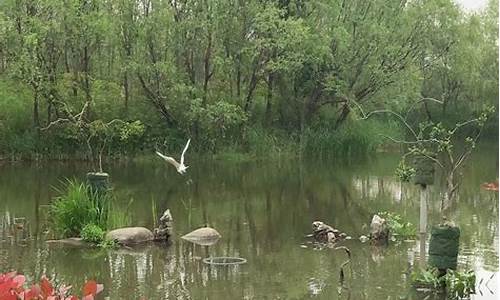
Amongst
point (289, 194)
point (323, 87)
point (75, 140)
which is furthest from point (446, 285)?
point (323, 87)

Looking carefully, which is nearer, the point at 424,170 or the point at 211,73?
the point at 424,170

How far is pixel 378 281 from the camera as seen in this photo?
8.58 m

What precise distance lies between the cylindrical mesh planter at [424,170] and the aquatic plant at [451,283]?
5.06 ft

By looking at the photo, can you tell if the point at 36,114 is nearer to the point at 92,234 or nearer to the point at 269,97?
the point at 269,97

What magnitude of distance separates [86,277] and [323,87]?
2220 cm

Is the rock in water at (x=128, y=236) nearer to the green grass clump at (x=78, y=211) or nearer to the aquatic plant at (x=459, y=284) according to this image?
the green grass clump at (x=78, y=211)

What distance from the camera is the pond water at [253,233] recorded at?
8.34 m

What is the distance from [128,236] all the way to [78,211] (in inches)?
33.8

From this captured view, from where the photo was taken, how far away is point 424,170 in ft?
30.7

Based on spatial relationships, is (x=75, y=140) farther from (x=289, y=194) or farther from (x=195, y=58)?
(x=289, y=194)

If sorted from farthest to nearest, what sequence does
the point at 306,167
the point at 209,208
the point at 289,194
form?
the point at 306,167
the point at 289,194
the point at 209,208

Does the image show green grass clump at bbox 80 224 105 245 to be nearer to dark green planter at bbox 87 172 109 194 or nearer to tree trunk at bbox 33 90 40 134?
dark green planter at bbox 87 172 109 194

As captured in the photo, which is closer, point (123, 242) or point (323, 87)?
point (123, 242)

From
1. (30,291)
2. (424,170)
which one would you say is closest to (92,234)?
(424,170)
